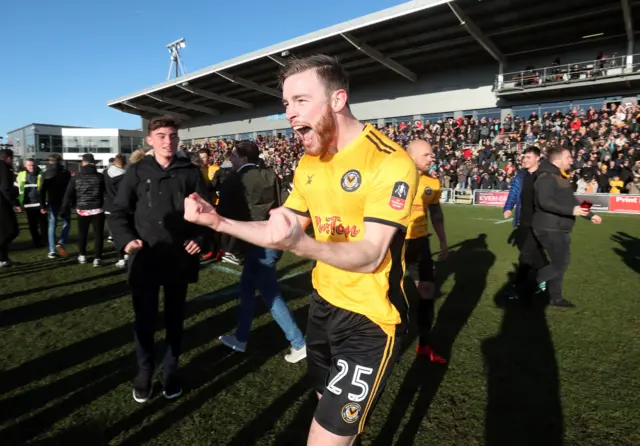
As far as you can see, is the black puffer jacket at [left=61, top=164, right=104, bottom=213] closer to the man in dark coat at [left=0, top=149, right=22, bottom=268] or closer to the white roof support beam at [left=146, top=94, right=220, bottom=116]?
the man in dark coat at [left=0, top=149, right=22, bottom=268]

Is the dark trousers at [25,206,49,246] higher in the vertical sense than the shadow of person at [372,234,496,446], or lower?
higher

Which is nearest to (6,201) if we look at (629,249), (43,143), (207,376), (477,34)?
(207,376)

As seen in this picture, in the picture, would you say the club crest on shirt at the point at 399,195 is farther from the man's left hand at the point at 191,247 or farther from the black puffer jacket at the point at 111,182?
the black puffer jacket at the point at 111,182

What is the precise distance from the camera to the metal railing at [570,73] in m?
23.4

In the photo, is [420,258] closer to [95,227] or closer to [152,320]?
[152,320]

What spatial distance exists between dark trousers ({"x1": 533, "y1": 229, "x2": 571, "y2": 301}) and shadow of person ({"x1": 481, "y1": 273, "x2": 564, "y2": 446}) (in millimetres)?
648

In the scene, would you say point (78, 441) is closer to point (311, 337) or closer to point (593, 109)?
point (311, 337)

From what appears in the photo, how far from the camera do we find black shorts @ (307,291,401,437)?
1.69 metres

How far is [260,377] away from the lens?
349 cm

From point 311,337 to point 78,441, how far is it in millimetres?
1889

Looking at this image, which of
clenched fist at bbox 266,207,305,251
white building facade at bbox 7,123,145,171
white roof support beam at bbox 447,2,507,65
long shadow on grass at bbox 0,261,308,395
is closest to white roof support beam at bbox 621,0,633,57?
white roof support beam at bbox 447,2,507,65

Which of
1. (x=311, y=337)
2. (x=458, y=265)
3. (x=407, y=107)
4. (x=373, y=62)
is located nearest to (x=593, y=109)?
(x=407, y=107)

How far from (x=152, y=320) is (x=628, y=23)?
1141 inches

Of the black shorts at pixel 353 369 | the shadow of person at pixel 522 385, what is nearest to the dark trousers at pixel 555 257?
the shadow of person at pixel 522 385
